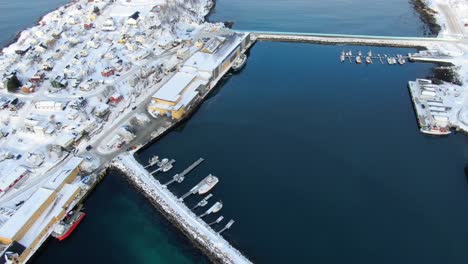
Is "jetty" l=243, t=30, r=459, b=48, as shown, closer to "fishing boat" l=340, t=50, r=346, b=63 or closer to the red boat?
"fishing boat" l=340, t=50, r=346, b=63

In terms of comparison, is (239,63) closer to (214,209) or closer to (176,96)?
(176,96)

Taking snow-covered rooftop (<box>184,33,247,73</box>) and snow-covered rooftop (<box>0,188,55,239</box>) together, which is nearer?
snow-covered rooftop (<box>0,188,55,239</box>)

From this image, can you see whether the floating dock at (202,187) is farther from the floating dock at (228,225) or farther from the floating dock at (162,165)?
the floating dock at (228,225)

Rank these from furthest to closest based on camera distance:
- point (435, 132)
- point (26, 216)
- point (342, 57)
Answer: point (342, 57) < point (435, 132) < point (26, 216)

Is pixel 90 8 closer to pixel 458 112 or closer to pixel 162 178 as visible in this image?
pixel 162 178

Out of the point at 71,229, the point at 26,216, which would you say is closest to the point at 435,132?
the point at 71,229

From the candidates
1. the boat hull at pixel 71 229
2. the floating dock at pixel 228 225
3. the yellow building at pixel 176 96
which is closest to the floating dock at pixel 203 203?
the floating dock at pixel 228 225

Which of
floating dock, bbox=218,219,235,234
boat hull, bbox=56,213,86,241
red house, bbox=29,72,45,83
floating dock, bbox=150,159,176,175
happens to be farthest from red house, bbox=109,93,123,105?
floating dock, bbox=218,219,235,234
